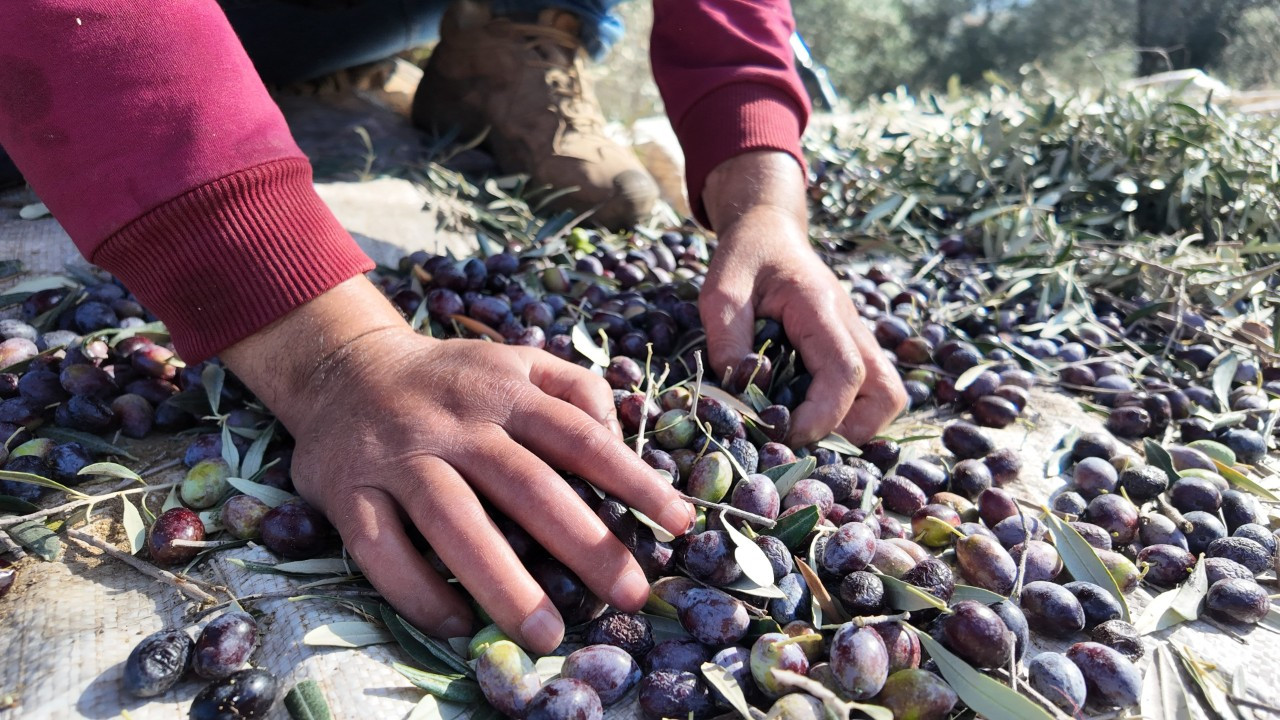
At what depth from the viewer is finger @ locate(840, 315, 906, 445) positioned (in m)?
1.49

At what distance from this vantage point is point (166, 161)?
3.99ft

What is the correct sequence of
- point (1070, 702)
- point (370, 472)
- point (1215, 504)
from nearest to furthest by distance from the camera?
point (1070, 702), point (370, 472), point (1215, 504)

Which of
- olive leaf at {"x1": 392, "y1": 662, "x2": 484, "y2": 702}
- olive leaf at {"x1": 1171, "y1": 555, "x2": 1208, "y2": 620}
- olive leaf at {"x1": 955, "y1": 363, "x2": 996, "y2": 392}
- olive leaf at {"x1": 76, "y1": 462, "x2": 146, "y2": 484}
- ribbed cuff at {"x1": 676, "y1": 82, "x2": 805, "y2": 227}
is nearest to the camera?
olive leaf at {"x1": 392, "y1": 662, "x2": 484, "y2": 702}

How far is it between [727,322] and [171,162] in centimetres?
96

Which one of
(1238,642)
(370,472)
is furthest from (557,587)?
(1238,642)

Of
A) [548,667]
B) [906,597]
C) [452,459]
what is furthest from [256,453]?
[906,597]

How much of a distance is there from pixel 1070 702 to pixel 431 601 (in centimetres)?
79

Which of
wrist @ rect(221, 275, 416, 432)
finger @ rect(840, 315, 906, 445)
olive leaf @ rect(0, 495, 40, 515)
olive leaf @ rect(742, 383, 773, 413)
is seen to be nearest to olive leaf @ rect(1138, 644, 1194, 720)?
finger @ rect(840, 315, 906, 445)

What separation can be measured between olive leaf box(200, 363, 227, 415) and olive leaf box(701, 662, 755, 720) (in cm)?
98

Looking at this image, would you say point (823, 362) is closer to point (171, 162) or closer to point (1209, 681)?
point (1209, 681)

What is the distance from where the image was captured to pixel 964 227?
2857 mm

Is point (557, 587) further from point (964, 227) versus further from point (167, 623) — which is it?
point (964, 227)

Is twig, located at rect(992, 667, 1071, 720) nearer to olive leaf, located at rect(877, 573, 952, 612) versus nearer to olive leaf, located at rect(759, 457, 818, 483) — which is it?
olive leaf, located at rect(877, 573, 952, 612)

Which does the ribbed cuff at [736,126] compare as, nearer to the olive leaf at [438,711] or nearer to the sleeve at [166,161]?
the sleeve at [166,161]
